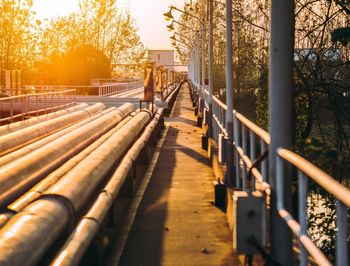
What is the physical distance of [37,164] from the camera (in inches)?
365

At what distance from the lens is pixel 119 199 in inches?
428

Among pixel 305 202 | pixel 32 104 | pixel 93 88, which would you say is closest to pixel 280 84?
pixel 305 202

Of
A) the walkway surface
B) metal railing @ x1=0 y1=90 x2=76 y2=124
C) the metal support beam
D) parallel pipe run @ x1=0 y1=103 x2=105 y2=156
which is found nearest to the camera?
the walkway surface

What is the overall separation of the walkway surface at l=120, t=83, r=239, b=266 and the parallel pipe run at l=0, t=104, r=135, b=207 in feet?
4.62

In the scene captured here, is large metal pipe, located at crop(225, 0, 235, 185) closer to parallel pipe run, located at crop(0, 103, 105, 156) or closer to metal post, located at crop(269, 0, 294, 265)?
parallel pipe run, located at crop(0, 103, 105, 156)

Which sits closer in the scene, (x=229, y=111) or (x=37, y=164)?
(x=37, y=164)

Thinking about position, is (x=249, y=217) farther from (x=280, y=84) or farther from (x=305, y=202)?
(x=305, y=202)

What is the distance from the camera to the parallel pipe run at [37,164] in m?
7.74

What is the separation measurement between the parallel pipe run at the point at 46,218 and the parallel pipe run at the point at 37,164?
0.64 meters

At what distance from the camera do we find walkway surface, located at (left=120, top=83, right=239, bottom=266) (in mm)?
7730

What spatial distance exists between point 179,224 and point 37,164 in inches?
80.9

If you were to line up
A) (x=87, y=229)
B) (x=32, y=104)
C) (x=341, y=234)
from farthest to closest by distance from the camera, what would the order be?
1. (x=32, y=104)
2. (x=87, y=229)
3. (x=341, y=234)

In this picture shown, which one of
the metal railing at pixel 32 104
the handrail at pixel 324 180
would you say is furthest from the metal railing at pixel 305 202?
the metal railing at pixel 32 104

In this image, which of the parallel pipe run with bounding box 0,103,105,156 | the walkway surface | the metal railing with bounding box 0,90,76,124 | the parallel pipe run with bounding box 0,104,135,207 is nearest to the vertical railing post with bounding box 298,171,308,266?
the walkway surface
